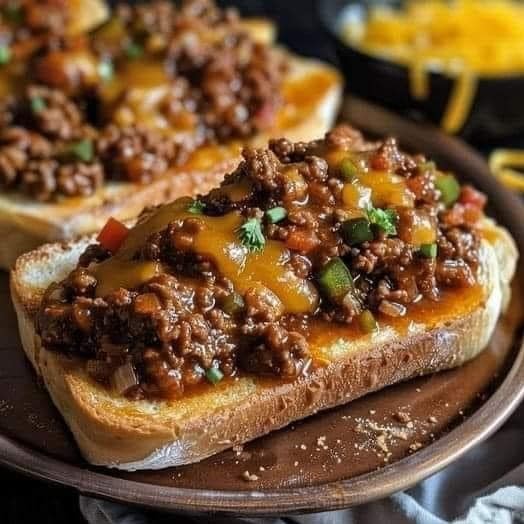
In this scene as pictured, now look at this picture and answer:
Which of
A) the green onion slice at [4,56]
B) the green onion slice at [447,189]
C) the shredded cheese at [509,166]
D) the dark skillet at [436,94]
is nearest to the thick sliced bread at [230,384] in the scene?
the green onion slice at [447,189]

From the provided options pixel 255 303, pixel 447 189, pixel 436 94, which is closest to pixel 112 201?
pixel 255 303

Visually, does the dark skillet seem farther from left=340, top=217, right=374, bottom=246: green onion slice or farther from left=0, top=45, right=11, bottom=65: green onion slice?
left=340, top=217, right=374, bottom=246: green onion slice

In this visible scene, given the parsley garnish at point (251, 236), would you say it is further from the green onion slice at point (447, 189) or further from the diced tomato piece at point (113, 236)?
the green onion slice at point (447, 189)

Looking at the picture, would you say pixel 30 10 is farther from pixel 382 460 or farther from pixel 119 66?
pixel 382 460

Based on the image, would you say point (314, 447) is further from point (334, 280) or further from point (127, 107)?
point (127, 107)

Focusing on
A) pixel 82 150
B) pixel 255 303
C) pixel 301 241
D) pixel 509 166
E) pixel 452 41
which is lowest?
pixel 509 166

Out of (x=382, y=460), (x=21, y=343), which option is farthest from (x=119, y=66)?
(x=382, y=460)

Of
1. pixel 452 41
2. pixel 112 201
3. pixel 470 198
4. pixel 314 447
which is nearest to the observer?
pixel 314 447

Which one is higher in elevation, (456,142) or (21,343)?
Result: (456,142)
